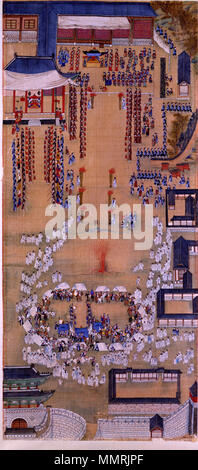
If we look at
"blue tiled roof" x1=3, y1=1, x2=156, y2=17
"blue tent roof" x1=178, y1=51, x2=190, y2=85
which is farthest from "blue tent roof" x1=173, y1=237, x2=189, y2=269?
"blue tiled roof" x1=3, y1=1, x2=156, y2=17

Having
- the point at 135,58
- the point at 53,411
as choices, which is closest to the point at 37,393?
the point at 53,411

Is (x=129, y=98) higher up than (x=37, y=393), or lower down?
higher up

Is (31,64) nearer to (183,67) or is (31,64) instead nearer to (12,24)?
(12,24)

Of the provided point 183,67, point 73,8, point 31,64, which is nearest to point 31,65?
point 31,64

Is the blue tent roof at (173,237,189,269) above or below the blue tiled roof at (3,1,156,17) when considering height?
below

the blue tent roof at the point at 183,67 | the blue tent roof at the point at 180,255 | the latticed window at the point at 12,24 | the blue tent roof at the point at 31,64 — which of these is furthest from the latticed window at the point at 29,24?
the blue tent roof at the point at 180,255

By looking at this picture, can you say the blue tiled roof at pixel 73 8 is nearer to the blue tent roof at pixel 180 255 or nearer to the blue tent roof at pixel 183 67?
the blue tent roof at pixel 183 67

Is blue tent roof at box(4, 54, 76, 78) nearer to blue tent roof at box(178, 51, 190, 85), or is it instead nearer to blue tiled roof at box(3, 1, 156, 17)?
blue tiled roof at box(3, 1, 156, 17)
